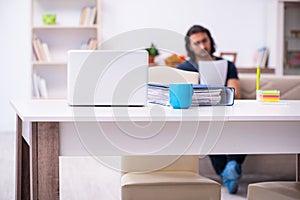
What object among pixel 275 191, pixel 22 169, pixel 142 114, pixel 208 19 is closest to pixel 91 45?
pixel 208 19

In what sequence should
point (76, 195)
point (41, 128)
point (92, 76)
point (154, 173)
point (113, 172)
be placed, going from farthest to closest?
point (113, 172), point (76, 195), point (154, 173), point (92, 76), point (41, 128)

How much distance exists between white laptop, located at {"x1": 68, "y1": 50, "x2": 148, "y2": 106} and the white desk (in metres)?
0.15

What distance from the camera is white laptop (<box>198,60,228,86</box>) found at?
3.64 m

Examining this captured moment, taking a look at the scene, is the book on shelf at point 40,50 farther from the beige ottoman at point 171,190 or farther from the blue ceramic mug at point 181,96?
the blue ceramic mug at point 181,96

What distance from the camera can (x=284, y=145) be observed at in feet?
5.70

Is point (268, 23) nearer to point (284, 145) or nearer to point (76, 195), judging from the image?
point (76, 195)

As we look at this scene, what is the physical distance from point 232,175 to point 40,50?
343 cm

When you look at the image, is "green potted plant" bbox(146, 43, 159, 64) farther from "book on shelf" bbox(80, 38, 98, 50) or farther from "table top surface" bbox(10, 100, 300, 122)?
"table top surface" bbox(10, 100, 300, 122)

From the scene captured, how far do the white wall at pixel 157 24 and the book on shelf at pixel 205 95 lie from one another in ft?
15.1

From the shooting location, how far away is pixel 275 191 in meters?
1.94

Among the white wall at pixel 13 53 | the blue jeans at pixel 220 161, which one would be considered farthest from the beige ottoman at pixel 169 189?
the white wall at pixel 13 53

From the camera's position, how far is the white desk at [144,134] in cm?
161

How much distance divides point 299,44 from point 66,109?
18.7ft

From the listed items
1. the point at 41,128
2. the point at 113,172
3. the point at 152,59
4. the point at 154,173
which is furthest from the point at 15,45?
the point at 41,128
